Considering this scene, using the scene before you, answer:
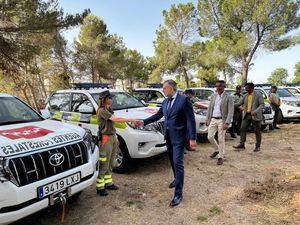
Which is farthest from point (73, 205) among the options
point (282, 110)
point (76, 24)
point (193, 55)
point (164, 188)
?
point (193, 55)

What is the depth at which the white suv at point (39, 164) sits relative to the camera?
2.72m

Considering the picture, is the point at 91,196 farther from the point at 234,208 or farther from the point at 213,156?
the point at 213,156

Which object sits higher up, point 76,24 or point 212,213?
point 76,24

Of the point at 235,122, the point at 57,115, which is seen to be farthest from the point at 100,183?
the point at 235,122

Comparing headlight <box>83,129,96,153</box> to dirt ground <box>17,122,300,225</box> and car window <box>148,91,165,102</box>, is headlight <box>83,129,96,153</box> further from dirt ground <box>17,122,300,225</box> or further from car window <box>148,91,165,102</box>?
car window <box>148,91,165,102</box>

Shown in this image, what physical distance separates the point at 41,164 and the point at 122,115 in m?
2.67

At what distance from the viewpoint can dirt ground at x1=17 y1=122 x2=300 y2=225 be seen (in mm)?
3639

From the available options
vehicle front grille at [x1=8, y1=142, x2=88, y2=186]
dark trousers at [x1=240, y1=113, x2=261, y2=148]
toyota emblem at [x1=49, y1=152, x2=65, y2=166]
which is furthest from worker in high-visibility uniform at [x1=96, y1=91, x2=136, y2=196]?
dark trousers at [x1=240, y1=113, x2=261, y2=148]

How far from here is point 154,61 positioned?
36000mm

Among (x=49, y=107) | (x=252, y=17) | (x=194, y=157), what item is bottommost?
(x=194, y=157)

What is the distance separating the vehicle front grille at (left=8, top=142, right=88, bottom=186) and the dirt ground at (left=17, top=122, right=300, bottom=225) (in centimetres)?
86

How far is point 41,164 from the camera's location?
3.02 meters

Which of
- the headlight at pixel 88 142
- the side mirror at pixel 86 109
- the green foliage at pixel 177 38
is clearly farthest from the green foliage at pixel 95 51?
the headlight at pixel 88 142

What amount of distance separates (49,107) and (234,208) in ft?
16.3
